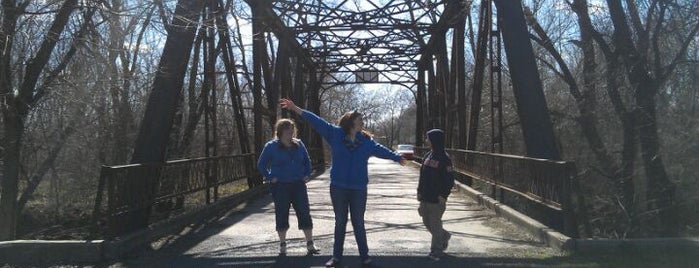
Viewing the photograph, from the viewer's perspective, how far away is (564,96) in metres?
16.4

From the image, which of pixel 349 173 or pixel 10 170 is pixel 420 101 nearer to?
pixel 10 170

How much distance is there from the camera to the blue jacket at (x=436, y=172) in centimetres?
668

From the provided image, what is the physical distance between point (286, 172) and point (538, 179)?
362cm

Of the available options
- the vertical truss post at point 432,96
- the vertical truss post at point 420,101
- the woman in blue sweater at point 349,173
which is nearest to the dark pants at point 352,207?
the woman in blue sweater at point 349,173

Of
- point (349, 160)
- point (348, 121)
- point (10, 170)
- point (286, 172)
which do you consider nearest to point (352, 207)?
point (349, 160)

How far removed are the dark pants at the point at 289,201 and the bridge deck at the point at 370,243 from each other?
353 mm

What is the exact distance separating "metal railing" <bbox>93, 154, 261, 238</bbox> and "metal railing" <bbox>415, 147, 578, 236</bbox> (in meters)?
5.02

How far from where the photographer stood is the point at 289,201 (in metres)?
6.89

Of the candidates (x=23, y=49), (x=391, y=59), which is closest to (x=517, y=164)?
(x=23, y=49)

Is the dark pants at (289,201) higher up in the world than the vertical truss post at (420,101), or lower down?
lower down

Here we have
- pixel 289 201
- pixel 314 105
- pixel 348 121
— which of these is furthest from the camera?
pixel 314 105

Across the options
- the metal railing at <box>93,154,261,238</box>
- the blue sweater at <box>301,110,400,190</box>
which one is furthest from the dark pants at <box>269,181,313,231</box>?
the metal railing at <box>93,154,261,238</box>

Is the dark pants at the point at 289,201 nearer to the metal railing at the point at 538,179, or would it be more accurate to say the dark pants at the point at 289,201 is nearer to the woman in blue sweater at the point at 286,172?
the woman in blue sweater at the point at 286,172

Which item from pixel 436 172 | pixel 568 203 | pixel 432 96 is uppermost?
pixel 432 96
